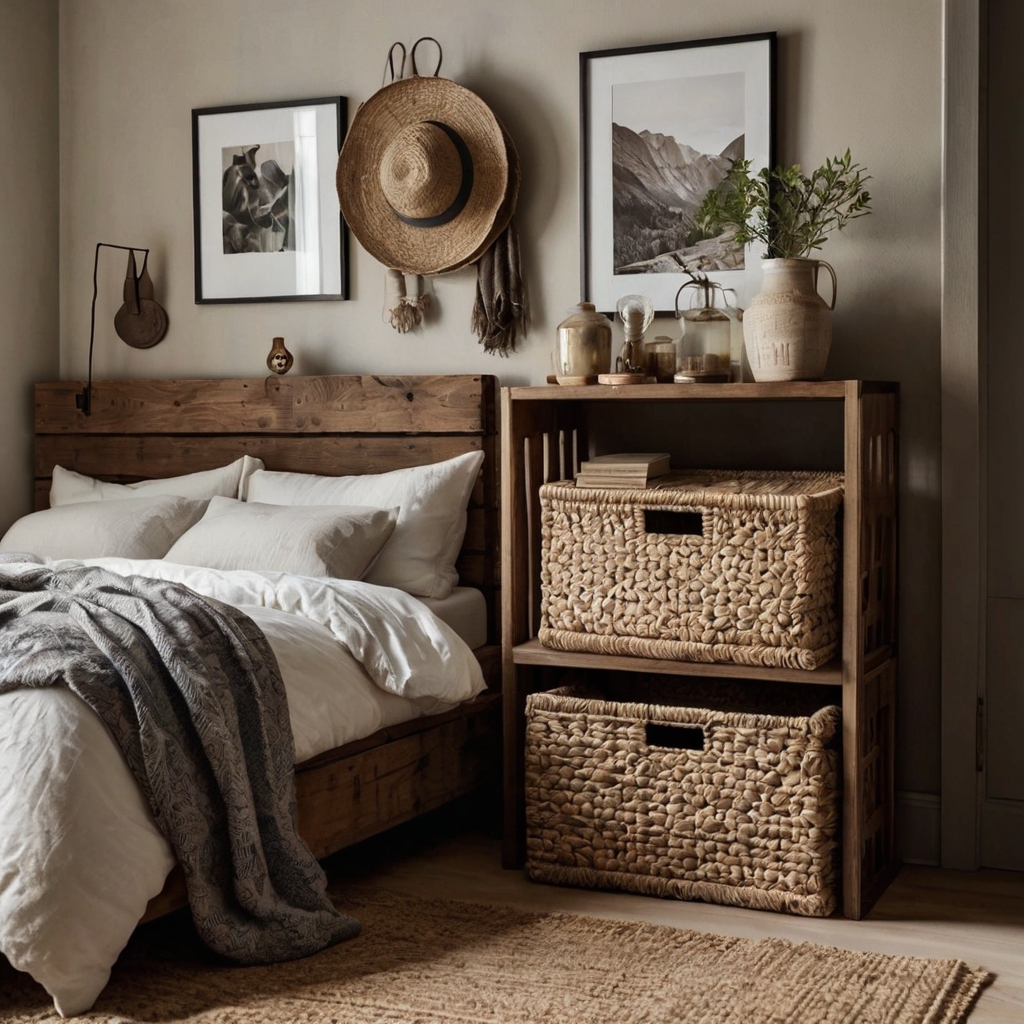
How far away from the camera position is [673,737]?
309cm

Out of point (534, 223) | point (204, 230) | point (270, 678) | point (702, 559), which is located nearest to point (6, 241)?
point (204, 230)

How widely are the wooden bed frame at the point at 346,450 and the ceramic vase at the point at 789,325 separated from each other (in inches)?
33.3

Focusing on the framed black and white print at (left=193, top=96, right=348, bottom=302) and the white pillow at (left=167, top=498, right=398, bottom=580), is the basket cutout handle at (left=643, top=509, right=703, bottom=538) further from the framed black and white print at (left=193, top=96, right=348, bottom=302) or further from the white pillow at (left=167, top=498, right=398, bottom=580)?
the framed black and white print at (left=193, top=96, right=348, bottom=302)

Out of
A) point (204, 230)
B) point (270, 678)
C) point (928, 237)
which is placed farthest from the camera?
point (204, 230)

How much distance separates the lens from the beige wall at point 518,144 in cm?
301

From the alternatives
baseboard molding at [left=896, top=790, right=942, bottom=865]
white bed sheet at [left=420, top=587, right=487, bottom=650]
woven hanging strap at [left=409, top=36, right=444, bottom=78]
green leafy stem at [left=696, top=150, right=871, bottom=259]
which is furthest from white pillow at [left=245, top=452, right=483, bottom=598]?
baseboard molding at [left=896, top=790, right=942, bottom=865]

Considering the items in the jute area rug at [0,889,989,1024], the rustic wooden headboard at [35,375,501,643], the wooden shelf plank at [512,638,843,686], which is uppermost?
the rustic wooden headboard at [35,375,501,643]

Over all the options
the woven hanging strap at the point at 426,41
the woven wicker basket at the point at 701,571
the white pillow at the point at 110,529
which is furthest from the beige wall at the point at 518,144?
the white pillow at the point at 110,529

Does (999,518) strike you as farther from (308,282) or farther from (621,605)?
(308,282)

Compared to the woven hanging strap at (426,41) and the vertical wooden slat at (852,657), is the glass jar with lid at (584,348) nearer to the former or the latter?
the vertical wooden slat at (852,657)

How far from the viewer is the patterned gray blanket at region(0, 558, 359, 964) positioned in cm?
222

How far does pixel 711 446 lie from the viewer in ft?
10.5

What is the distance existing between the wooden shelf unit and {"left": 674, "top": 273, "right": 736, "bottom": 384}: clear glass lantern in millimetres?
70

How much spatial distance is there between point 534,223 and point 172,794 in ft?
5.93
